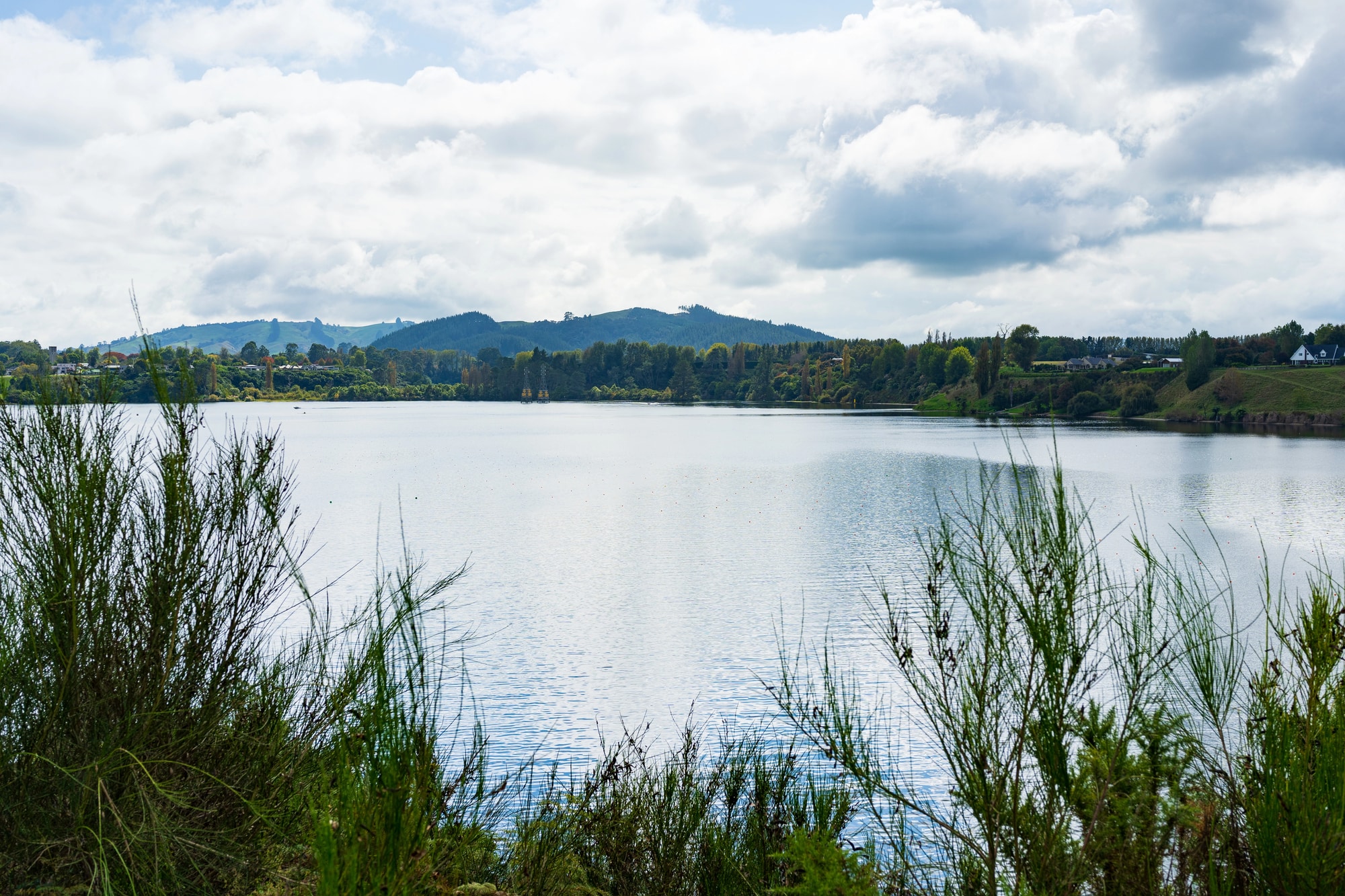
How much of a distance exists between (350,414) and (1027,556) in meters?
133

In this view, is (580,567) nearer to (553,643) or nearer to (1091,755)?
(553,643)

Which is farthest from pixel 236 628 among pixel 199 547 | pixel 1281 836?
pixel 1281 836

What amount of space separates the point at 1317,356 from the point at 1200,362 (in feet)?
95.7

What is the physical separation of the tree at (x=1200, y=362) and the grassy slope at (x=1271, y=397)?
3.31ft

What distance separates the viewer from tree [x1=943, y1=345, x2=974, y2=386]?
508 ft

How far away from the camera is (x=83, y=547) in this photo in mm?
5180

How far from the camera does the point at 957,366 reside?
514 feet

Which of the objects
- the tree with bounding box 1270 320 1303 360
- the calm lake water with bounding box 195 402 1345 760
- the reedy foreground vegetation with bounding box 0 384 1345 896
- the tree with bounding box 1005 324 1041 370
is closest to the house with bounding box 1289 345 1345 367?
the tree with bounding box 1270 320 1303 360

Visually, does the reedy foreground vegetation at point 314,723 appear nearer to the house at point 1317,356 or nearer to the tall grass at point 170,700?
the tall grass at point 170,700

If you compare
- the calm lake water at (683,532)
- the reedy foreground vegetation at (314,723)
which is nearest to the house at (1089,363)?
the calm lake water at (683,532)

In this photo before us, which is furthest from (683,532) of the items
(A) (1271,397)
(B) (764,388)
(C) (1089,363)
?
(B) (764,388)

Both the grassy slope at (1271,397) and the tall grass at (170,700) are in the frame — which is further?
the grassy slope at (1271,397)

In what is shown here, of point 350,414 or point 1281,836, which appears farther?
point 350,414

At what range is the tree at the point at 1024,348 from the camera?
14600 centimetres
